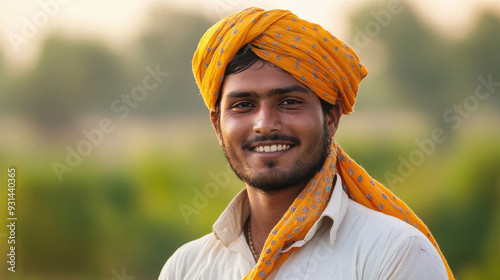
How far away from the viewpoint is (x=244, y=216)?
8.38 feet

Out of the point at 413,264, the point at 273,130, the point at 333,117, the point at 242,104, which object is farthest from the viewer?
the point at 333,117

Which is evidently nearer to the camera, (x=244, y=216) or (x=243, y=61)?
(x=243, y=61)

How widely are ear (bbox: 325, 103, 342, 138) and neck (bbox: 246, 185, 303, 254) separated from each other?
0.27m

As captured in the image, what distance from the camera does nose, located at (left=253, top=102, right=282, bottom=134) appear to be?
223 centimetres

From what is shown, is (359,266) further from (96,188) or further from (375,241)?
(96,188)

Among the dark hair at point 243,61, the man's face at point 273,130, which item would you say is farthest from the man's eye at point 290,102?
the dark hair at point 243,61

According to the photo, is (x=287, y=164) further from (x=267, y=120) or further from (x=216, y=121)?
(x=216, y=121)

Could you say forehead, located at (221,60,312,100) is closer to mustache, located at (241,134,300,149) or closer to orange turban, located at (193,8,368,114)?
orange turban, located at (193,8,368,114)

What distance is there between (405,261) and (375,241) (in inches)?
5.2

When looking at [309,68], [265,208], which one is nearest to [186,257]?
[265,208]

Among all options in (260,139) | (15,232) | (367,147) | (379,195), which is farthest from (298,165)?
(15,232)

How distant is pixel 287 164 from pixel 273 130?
0.13 m

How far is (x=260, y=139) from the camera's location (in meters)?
2.25

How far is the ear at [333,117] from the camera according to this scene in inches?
96.7
